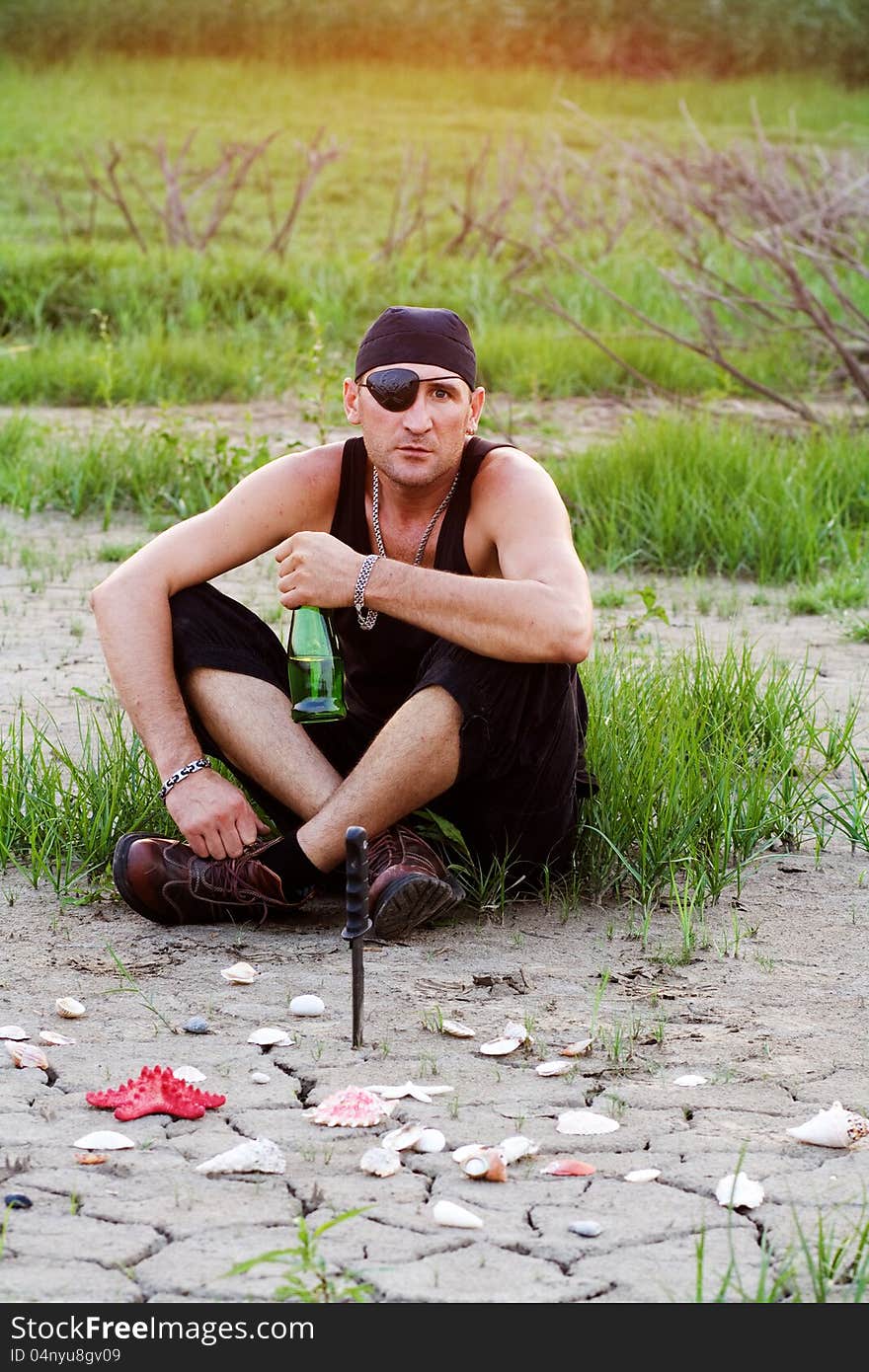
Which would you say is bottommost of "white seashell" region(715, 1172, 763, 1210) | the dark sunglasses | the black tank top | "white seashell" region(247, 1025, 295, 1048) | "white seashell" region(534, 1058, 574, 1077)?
"white seashell" region(247, 1025, 295, 1048)

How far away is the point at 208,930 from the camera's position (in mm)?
3736

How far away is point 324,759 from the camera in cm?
379

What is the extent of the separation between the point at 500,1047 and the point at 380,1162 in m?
0.50

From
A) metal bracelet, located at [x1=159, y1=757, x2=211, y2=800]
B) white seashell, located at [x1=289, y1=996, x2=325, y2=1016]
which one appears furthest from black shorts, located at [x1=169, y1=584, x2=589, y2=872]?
white seashell, located at [x1=289, y1=996, x2=325, y2=1016]

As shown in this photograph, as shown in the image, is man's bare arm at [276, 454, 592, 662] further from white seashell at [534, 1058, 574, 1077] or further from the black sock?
white seashell at [534, 1058, 574, 1077]

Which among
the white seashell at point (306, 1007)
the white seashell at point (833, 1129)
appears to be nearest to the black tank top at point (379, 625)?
the white seashell at point (306, 1007)

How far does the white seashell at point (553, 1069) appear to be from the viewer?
3.02m

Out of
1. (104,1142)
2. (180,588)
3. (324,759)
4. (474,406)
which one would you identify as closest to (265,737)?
(324,759)

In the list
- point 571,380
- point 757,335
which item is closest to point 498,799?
point 571,380

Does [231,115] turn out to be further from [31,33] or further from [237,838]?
[237,838]

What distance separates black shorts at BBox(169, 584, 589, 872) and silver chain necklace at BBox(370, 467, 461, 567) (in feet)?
0.89

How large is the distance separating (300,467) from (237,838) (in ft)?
2.74

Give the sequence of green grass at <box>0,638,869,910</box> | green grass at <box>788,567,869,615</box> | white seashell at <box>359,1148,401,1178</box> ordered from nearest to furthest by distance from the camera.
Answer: white seashell at <box>359,1148,401,1178</box>
green grass at <box>0,638,869,910</box>
green grass at <box>788,567,869,615</box>

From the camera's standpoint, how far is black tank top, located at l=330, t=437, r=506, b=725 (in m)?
3.78
